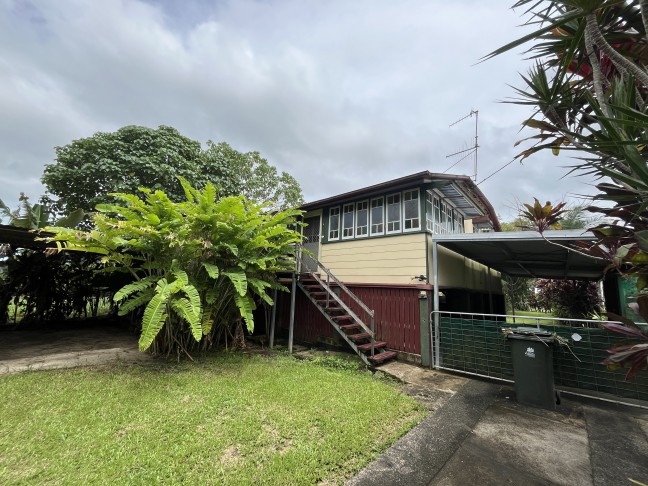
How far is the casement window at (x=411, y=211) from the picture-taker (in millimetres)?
7250

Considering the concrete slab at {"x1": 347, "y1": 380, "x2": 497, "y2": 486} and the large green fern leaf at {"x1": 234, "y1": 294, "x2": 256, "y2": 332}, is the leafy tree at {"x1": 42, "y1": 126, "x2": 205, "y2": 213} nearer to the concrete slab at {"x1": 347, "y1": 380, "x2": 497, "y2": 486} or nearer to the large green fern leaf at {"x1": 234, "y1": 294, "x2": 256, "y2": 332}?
the large green fern leaf at {"x1": 234, "y1": 294, "x2": 256, "y2": 332}

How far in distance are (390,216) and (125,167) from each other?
33.4 ft

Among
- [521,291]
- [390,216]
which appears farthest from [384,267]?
[521,291]

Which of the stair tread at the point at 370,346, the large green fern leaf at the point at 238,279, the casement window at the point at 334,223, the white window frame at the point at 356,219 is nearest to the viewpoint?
the large green fern leaf at the point at 238,279

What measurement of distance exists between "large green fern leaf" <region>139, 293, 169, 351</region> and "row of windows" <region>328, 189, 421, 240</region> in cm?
567

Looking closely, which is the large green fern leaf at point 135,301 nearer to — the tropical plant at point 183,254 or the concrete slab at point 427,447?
the tropical plant at point 183,254

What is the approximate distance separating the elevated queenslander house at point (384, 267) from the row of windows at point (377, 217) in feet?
0.10

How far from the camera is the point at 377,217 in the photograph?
8.20m

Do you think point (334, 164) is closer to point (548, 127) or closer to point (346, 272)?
point (346, 272)

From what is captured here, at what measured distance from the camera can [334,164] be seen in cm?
2978

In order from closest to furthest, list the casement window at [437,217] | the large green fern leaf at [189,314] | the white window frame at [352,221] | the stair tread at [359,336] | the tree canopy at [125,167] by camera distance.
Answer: the large green fern leaf at [189,314]
the stair tread at [359,336]
the casement window at [437,217]
the white window frame at [352,221]
the tree canopy at [125,167]

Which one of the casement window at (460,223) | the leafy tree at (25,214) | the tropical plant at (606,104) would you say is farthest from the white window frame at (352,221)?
the leafy tree at (25,214)

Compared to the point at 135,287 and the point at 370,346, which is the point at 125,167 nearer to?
the point at 135,287

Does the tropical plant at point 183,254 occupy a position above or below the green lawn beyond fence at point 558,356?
above
